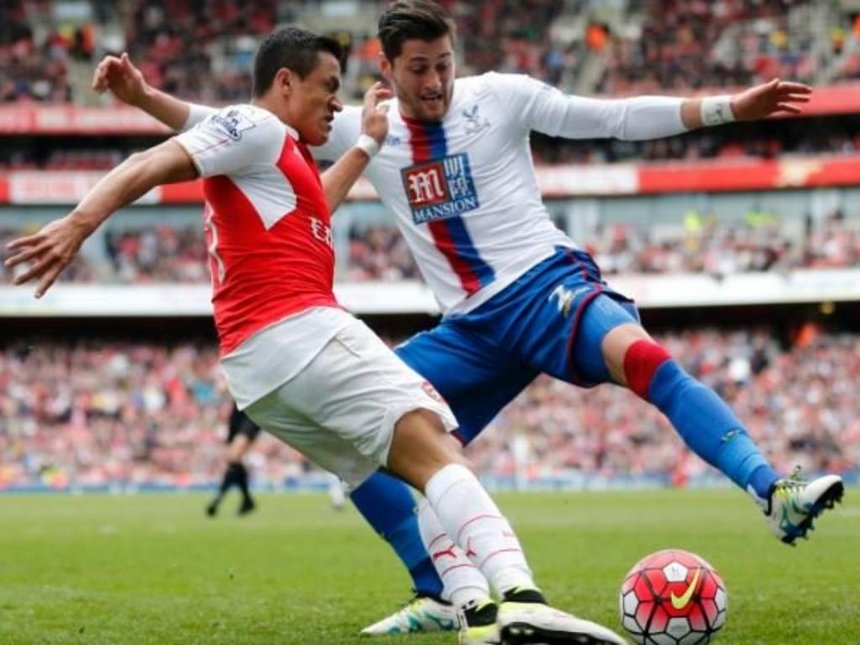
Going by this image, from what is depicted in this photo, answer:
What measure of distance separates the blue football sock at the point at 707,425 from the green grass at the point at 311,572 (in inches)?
29.2

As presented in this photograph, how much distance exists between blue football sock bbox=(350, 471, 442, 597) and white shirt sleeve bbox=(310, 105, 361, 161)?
1808 millimetres

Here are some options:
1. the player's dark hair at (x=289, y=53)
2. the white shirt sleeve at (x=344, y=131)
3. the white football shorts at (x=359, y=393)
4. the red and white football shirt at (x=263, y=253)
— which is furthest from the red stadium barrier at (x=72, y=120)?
the white football shorts at (x=359, y=393)

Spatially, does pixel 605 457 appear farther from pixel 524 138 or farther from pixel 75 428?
pixel 524 138

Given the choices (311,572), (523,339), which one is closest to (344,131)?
(523,339)

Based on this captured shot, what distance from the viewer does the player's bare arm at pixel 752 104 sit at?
24.5 feet

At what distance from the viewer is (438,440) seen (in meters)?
6.08

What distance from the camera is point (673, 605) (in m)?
6.34

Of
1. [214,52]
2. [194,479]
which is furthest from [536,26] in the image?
[194,479]

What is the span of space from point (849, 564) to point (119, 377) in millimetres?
32649

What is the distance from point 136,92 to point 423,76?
1.39 meters

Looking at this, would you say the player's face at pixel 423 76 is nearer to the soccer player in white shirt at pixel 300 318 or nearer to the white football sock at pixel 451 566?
the soccer player in white shirt at pixel 300 318

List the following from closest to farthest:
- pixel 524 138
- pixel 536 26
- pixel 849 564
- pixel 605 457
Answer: pixel 524 138
pixel 849 564
pixel 605 457
pixel 536 26

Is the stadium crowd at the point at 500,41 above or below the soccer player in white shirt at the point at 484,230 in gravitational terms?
above

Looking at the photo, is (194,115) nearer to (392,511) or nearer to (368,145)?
(368,145)
